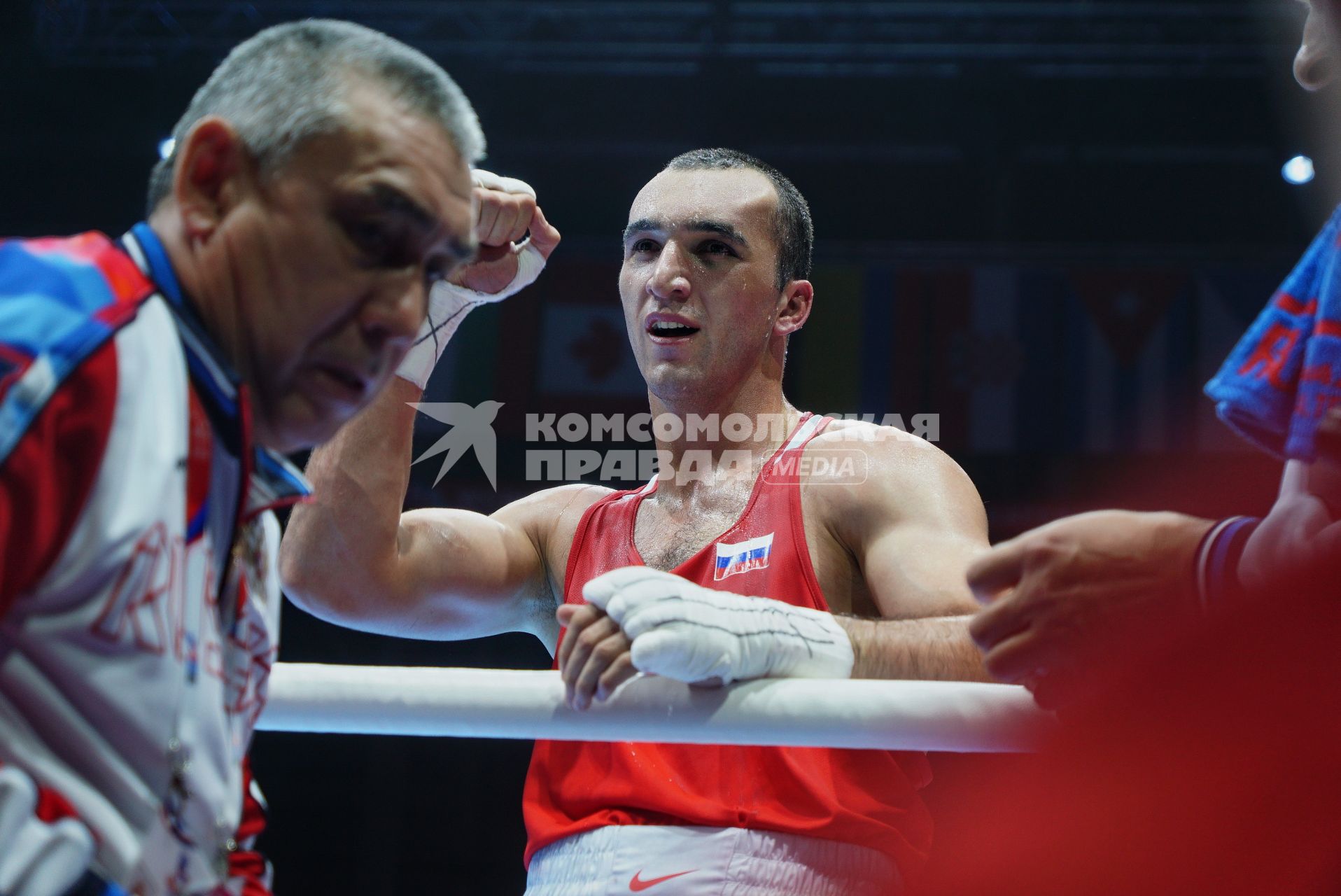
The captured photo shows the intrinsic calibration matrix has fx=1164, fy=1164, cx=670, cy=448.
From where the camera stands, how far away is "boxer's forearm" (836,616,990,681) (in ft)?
4.73

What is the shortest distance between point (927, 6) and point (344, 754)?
13.2 feet

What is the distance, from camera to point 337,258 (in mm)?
820

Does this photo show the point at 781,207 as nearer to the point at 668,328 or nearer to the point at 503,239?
the point at 668,328

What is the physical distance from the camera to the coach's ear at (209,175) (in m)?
0.82

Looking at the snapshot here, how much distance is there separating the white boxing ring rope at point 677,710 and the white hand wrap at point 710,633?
0.04 metres

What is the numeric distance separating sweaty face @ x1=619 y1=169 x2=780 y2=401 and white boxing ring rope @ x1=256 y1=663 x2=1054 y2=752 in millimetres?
999

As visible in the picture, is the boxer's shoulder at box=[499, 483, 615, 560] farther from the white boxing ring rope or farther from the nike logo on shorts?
the white boxing ring rope

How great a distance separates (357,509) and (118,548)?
1.20 m

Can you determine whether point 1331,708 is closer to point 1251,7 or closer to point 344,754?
point 1251,7

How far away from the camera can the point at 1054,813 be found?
127 cm

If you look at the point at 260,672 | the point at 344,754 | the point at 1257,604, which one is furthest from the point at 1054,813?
the point at 344,754

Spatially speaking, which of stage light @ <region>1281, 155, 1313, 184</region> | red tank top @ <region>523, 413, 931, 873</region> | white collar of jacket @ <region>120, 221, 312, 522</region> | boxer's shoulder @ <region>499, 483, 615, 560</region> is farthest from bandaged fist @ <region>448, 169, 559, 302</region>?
stage light @ <region>1281, 155, 1313, 184</region>

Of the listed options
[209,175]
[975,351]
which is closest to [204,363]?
[209,175]

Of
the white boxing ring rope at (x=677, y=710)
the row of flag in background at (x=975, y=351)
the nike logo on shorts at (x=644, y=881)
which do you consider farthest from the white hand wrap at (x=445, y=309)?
the row of flag in background at (x=975, y=351)
